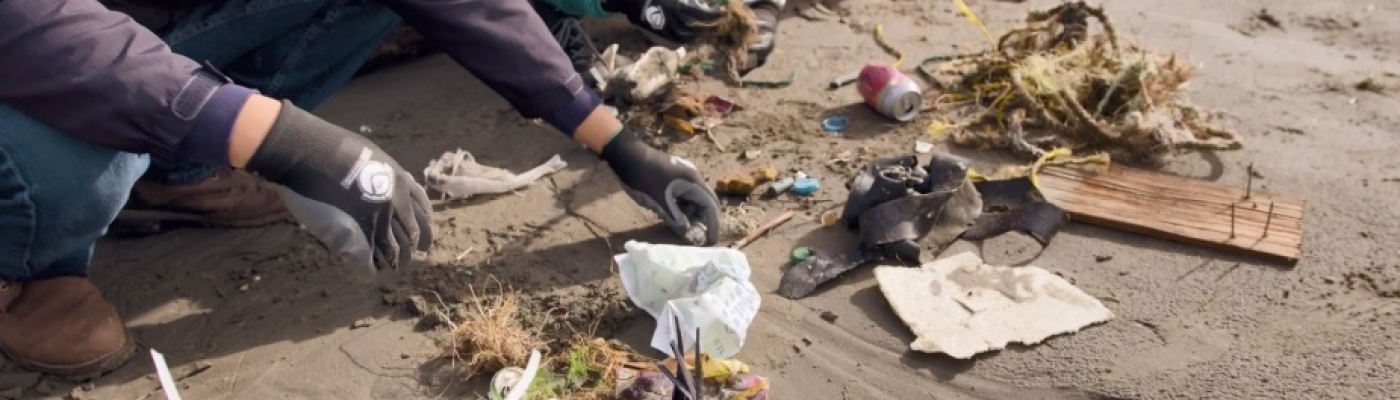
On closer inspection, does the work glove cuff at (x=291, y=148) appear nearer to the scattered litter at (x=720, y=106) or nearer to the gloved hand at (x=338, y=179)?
the gloved hand at (x=338, y=179)

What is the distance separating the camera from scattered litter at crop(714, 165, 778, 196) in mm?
2836

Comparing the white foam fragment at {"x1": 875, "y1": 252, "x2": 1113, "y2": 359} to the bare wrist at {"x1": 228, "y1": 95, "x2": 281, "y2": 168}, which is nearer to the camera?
the bare wrist at {"x1": 228, "y1": 95, "x2": 281, "y2": 168}

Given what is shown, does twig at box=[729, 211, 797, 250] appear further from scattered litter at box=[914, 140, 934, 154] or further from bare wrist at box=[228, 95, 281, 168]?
bare wrist at box=[228, 95, 281, 168]

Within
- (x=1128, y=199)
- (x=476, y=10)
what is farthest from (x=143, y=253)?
(x=1128, y=199)

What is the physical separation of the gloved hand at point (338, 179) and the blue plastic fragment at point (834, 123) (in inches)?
57.8

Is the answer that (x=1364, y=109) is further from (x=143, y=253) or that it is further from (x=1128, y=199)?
(x=143, y=253)

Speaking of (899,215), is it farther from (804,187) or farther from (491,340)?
(491,340)

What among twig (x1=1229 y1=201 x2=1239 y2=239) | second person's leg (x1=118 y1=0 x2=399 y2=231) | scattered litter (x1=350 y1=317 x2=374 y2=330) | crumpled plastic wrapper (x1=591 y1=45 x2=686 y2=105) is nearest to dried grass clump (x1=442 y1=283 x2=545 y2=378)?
scattered litter (x1=350 y1=317 x2=374 y2=330)

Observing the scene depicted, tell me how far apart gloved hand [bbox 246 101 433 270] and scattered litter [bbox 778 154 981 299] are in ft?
2.87

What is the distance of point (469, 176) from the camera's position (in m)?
2.92

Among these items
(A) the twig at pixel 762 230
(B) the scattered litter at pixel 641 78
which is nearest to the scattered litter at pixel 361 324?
(A) the twig at pixel 762 230

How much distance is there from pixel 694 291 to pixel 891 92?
116 centimetres

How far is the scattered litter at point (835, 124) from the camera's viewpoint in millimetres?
3227

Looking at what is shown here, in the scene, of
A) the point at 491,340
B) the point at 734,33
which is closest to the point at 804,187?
the point at 734,33
